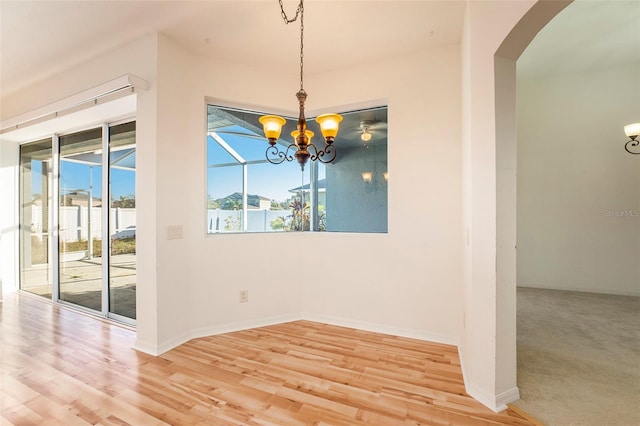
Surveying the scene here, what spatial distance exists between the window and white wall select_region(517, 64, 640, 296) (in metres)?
3.28

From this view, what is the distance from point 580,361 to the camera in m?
2.34

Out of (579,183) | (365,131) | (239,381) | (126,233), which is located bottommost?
(239,381)

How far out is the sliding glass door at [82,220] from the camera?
3.33 meters

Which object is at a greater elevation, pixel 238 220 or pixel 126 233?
pixel 238 220

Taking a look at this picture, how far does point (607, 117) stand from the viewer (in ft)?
14.3

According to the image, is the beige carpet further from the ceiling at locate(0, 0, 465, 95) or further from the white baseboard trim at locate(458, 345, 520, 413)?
the ceiling at locate(0, 0, 465, 95)

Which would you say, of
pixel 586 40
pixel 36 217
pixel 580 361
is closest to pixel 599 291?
pixel 580 361

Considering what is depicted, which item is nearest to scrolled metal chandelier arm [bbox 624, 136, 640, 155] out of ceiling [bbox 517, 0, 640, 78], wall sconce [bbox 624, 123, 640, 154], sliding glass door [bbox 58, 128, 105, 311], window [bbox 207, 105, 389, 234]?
wall sconce [bbox 624, 123, 640, 154]

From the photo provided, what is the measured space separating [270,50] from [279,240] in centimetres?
210

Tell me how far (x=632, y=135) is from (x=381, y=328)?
454 cm

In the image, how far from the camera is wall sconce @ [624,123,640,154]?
3.81 metres

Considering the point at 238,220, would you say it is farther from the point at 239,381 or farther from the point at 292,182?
the point at 239,381

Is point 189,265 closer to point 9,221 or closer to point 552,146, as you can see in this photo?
point 9,221

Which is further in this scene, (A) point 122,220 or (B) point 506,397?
(A) point 122,220
